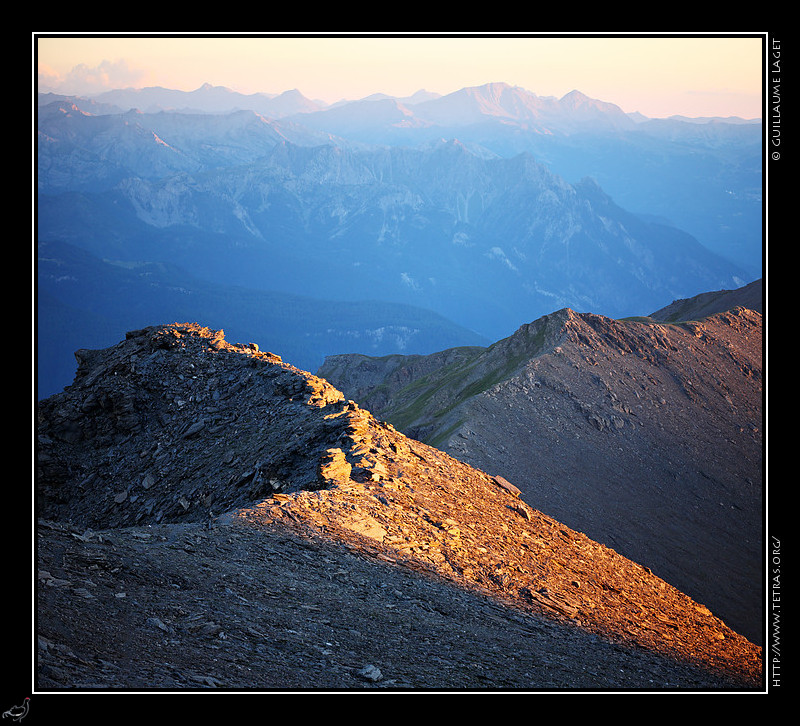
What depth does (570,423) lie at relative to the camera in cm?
5219

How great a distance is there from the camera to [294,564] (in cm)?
1391

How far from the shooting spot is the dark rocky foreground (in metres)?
10.2

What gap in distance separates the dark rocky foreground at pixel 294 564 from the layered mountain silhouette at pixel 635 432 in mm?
21606

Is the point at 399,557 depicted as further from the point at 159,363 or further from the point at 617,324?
the point at 617,324

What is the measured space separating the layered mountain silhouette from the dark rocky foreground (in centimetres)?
2161

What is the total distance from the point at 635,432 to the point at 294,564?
46797 millimetres

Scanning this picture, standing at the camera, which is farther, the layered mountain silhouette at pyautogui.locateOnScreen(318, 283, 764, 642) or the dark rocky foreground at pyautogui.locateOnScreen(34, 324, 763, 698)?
the layered mountain silhouette at pyautogui.locateOnScreen(318, 283, 764, 642)

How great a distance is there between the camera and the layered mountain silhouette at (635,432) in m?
43.2
